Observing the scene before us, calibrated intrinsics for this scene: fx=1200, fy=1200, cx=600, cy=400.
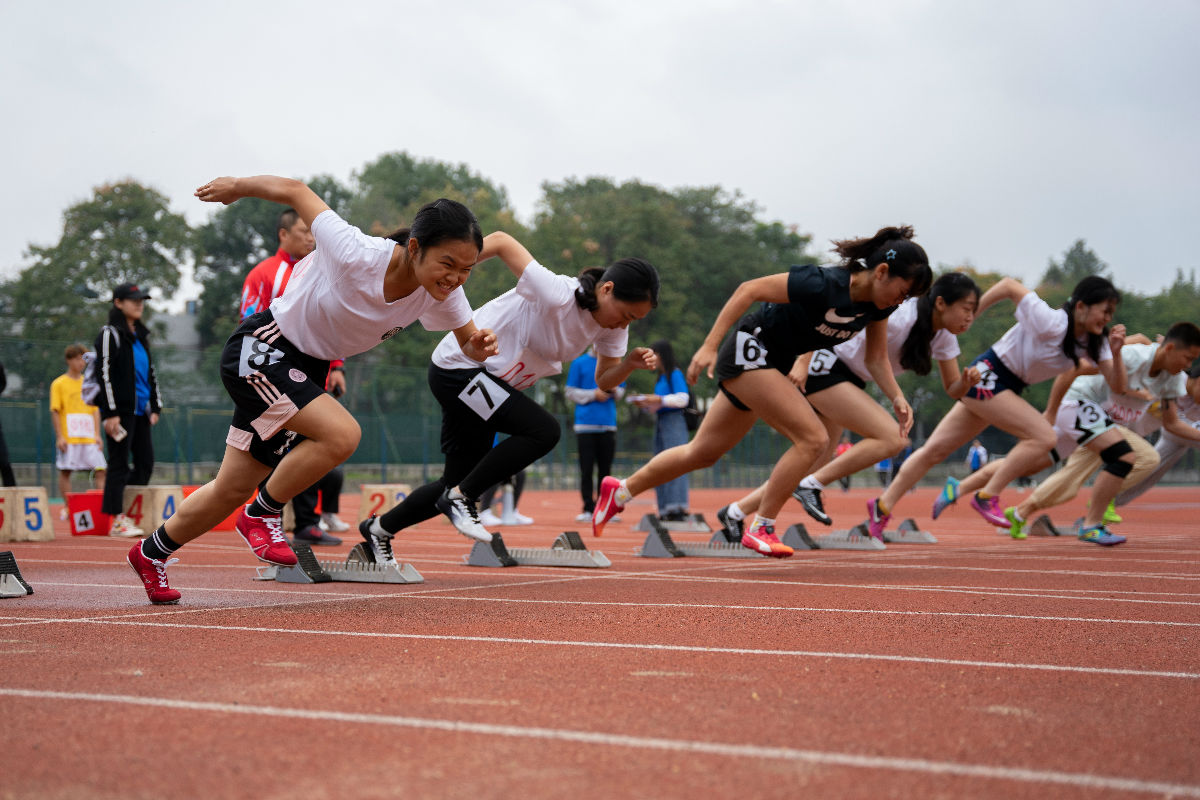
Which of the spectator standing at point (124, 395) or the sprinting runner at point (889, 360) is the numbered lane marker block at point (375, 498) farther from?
the sprinting runner at point (889, 360)

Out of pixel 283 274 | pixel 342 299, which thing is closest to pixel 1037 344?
pixel 283 274

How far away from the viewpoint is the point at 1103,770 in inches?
88.6

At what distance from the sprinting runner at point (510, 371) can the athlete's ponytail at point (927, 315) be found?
284 cm

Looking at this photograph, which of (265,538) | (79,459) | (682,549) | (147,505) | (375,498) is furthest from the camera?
(79,459)

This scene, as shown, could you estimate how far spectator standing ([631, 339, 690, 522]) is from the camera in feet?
39.9

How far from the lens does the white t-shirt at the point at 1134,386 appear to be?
33.4 feet

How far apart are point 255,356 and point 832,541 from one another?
18.7 ft

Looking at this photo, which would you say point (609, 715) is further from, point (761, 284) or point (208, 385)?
point (208, 385)

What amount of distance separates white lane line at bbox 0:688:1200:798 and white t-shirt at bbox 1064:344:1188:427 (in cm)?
859

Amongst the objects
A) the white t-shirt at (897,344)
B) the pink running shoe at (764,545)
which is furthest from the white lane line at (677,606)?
the white t-shirt at (897,344)

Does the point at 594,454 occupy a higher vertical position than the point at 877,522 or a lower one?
higher

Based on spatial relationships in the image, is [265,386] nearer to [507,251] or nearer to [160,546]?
[160,546]

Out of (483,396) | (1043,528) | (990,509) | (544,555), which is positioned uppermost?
(483,396)

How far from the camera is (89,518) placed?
1054cm
